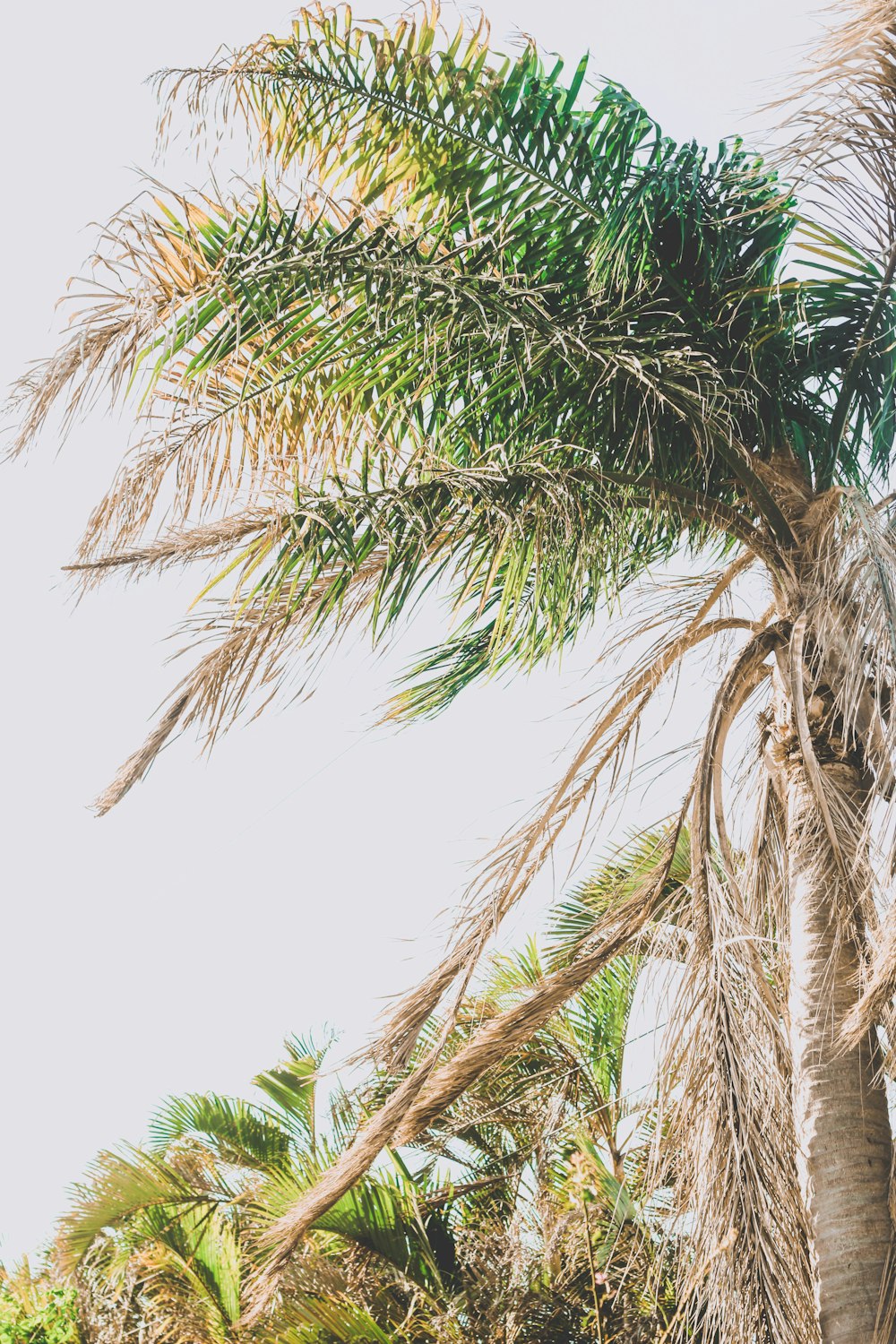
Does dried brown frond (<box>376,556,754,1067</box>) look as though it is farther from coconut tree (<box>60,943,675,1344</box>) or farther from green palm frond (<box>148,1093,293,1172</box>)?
green palm frond (<box>148,1093,293,1172</box>)

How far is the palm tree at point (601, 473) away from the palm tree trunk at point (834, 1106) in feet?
0.04

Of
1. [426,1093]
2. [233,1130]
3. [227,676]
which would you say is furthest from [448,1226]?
[227,676]

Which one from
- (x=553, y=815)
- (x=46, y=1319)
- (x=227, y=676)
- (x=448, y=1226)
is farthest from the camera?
(x=46, y=1319)

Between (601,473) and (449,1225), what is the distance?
17.0 ft

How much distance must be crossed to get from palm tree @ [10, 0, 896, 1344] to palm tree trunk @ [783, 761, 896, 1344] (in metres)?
0.01

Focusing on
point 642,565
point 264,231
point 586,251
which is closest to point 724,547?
point 642,565

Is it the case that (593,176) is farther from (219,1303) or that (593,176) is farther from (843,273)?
(219,1303)

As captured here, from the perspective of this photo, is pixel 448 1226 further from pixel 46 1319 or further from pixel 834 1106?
pixel 834 1106

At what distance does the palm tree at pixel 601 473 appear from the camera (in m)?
4.09

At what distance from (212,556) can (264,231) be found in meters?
1.43

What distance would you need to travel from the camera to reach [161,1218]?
Result: 828cm

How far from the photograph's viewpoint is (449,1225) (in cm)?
777

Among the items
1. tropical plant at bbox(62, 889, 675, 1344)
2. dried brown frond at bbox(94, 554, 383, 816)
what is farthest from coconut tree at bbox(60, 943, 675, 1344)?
dried brown frond at bbox(94, 554, 383, 816)

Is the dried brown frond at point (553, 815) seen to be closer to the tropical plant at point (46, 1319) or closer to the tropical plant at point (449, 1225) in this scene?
the tropical plant at point (449, 1225)
